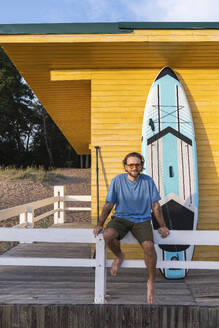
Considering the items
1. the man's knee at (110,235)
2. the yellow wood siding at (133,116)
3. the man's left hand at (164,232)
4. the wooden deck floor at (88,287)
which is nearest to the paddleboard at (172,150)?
the yellow wood siding at (133,116)

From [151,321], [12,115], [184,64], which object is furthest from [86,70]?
[12,115]

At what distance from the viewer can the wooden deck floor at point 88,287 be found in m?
→ 3.23

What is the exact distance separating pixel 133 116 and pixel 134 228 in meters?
2.56

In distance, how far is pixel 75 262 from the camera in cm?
316

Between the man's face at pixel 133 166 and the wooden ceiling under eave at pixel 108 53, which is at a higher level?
the wooden ceiling under eave at pixel 108 53

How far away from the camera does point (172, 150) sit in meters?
4.91

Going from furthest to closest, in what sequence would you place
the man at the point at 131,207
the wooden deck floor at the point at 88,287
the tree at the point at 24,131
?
the tree at the point at 24,131
the wooden deck floor at the point at 88,287
the man at the point at 131,207

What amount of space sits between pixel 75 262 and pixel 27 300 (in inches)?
23.9

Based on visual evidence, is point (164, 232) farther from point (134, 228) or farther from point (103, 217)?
point (103, 217)

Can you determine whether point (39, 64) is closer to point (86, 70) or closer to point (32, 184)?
point (86, 70)

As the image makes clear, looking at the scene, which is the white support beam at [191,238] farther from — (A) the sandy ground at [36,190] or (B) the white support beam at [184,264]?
(A) the sandy ground at [36,190]

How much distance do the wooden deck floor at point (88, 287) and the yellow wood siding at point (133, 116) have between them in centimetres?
115

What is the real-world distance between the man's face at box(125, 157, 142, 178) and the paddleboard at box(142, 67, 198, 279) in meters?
1.63

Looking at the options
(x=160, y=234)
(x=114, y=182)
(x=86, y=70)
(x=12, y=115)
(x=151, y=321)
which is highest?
(x=12, y=115)
